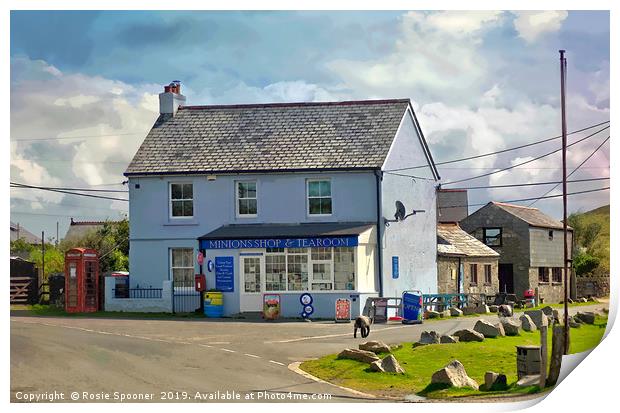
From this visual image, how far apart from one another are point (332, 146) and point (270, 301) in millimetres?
6565

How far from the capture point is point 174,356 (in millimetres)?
22969

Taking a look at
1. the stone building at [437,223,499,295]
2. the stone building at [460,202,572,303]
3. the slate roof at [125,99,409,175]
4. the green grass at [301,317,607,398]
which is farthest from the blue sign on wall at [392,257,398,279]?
the stone building at [460,202,572,303]

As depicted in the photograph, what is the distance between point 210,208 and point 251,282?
11.4 ft

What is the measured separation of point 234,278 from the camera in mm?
34906

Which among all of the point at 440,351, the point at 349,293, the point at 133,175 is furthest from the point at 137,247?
the point at 440,351

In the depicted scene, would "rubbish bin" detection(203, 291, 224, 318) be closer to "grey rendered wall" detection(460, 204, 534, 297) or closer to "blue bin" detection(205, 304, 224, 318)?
"blue bin" detection(205, 304, 224, 318)

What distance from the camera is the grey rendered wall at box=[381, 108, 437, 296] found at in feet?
119

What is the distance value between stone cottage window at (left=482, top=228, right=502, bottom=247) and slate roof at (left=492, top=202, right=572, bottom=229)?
135cm

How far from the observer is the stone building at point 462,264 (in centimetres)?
4406

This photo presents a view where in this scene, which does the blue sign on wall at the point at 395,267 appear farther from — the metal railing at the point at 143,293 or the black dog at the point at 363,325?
the black dog at the point at 363,325

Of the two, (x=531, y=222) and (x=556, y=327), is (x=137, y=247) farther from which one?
(x=531, y=222)

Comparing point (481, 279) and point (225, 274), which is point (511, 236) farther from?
point (225, 274)

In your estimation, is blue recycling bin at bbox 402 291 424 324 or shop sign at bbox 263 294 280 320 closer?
blue recycling bin at bbox 402 291 424 324

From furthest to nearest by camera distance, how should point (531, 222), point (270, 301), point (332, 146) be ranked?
point (531, 222)
point (332, 146)
point (270, 301)
